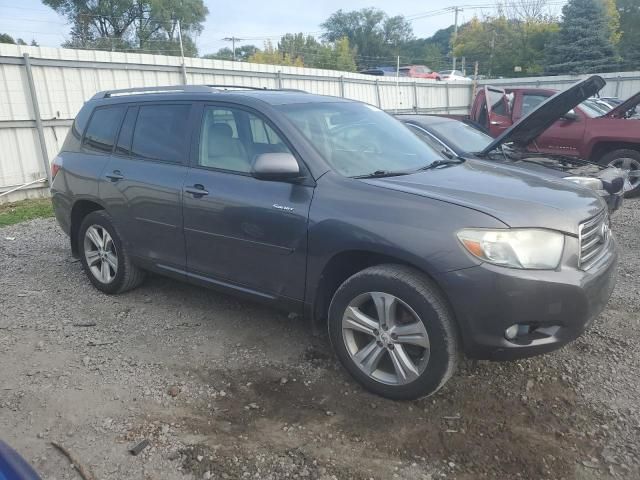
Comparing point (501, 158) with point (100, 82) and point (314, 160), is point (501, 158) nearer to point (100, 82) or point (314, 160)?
point (314, 160)

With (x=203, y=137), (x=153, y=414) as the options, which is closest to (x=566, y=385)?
(x=153, y=414)

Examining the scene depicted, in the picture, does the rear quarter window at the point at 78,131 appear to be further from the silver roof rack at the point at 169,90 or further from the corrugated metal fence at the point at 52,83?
the corrugated metal fence at the point at 52,83

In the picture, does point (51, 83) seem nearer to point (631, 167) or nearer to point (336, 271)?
point (336, 271)

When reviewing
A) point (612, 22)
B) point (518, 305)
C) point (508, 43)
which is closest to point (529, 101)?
point (518, 305)

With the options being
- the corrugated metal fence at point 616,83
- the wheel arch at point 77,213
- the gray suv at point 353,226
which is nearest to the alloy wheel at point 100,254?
the gray suv at point 353,226

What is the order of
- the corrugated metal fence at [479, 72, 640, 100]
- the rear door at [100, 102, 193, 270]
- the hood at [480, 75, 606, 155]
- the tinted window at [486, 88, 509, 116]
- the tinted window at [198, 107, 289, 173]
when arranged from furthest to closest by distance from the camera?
the corrugated metal fence at [479, 72, 640, 100] → the tinted window at [486, 88, 509, 116] → the hood at [480, 75, 606, 155] → the rear door at [100, 102, 193, 270] → the tinted window at [198, 107, 289, 173]

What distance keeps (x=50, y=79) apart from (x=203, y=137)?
714 cm

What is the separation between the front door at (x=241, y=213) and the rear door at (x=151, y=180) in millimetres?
153

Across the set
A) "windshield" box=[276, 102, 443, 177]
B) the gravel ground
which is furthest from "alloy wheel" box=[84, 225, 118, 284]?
"windshield" box=[276, 102, 443, 177]

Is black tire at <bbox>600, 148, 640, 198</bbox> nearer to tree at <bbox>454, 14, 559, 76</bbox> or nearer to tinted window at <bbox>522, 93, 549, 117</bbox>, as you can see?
tinted window at <bbox>522, 93, 549, 117</bbox>

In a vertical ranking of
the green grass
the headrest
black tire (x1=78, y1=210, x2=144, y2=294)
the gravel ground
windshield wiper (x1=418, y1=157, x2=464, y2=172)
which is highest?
the headrest

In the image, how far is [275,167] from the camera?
321 centimetres

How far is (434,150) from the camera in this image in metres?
4.20

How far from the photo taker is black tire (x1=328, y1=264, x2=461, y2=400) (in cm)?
283
